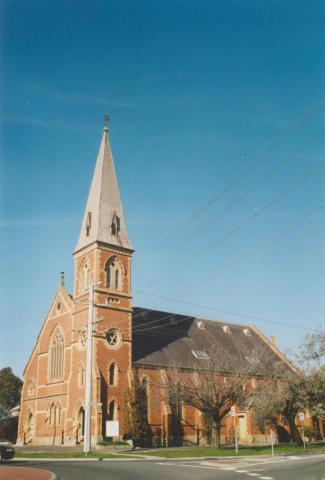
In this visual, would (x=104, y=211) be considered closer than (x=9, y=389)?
Yes


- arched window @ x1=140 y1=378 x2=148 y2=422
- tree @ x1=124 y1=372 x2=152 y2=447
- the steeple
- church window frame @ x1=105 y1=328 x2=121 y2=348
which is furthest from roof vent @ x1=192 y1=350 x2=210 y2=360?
the steeple

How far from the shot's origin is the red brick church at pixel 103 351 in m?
41.3

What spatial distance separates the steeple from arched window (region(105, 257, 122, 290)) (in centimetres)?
164

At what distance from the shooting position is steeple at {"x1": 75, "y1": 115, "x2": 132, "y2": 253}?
46.1m

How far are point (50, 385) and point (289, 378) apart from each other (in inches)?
832

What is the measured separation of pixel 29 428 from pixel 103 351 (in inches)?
498

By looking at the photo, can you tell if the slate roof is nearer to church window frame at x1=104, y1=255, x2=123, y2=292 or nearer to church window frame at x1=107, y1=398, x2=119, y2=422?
church window frame at x1=107, y1=398, x2=119, y2=422

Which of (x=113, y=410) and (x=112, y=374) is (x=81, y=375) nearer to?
(x=112, y=374)

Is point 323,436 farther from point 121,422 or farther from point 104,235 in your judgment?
point 104,235

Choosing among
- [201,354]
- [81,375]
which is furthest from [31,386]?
[201,354]

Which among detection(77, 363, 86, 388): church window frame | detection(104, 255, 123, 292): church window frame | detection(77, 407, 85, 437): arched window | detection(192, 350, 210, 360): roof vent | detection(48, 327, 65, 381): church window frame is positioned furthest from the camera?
detection(192, 350, 210, 360): roof vent

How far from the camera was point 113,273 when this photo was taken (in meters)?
45.6

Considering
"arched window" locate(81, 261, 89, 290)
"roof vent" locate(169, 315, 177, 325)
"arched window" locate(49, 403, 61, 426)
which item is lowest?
"arched window" locate(49, 403, 61, 426)

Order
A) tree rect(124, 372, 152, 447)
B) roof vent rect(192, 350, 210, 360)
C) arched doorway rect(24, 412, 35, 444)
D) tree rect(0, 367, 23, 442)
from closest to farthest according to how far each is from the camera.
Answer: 1. tree rect(124, 372, 152, 447)
2. arched doorway rect(24, 412, 35, 444)
3. roof vent rect(192, 350, 210, 360)
4. tree rect(0, 367, 23, 442)
